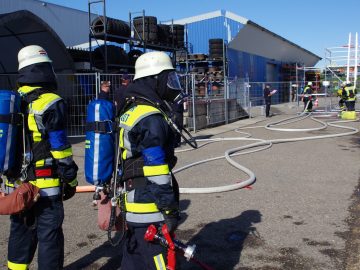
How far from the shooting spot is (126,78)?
26.3ft

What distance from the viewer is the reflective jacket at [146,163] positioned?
2559 mm

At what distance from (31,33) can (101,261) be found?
39.0 feet

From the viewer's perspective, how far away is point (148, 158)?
2566 millimetres

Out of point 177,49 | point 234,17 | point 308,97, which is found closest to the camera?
point 177,49

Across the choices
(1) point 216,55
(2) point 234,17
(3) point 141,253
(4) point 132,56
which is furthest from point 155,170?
(2) point 234,17

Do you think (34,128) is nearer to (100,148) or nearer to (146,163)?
(100,148)

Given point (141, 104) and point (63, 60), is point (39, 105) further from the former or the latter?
point (63, 60)

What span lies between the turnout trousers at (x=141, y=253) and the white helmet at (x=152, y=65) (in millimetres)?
1038

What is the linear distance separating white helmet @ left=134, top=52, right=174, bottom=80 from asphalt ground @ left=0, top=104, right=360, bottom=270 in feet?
6.74

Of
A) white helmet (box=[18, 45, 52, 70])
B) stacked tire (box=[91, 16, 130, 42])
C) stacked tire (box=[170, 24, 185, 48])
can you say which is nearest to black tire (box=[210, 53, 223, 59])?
stacked tire (box=[170, 24, 185, 48])

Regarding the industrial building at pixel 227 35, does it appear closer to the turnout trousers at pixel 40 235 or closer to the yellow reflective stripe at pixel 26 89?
the yellow reflective stripe at pixel 26 89

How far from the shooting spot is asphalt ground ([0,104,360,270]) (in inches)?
163

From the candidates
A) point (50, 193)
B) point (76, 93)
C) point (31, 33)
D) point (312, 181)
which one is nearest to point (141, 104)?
point (50, 193)

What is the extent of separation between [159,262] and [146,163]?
0.65 meters
